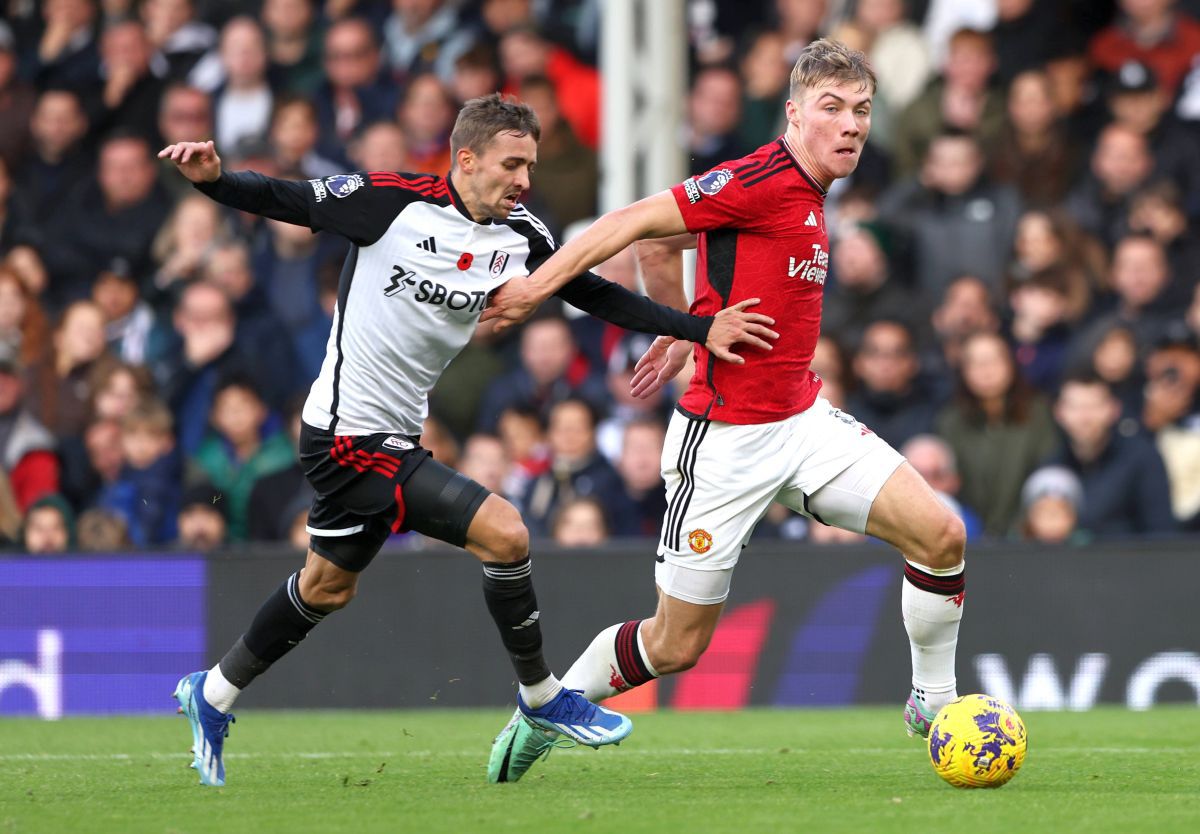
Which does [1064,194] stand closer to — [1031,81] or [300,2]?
[1031,81]

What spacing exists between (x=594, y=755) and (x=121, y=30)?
8.73m

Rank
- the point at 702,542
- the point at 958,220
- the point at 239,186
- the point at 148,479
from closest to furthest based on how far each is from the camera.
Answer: the point at 239,186 → the point at 702,542 → the point at 958,220 → the point at 148,479

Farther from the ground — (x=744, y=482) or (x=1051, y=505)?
(x=744, y=482)

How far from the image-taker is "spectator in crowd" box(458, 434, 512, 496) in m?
11.5

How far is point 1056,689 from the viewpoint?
10.3m

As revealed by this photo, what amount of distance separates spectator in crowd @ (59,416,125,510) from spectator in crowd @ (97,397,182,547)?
0.26 feet

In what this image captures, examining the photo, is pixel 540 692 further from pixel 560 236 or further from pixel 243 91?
pixel 243 91

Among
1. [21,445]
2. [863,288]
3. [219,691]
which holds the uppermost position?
[863,288]

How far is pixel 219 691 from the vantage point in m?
6.84

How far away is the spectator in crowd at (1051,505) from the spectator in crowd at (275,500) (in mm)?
4529

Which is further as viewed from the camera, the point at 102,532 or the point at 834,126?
the point at 102,532

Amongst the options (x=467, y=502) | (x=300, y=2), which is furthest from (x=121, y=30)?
(x=467, y=502)

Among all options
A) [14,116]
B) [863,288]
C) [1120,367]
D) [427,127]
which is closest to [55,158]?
[14,116]

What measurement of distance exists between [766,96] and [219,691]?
7.65 meters
